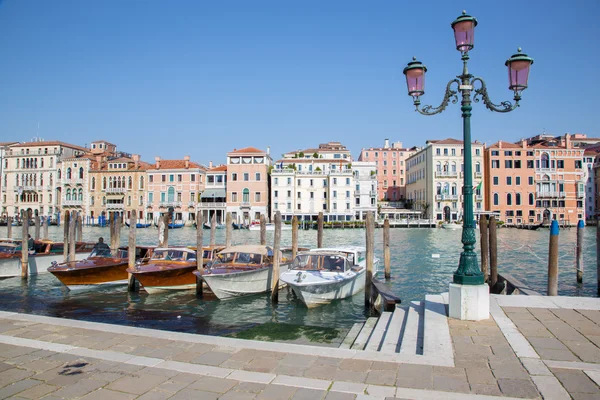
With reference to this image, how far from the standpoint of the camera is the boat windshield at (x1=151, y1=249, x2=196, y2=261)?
1584 cm

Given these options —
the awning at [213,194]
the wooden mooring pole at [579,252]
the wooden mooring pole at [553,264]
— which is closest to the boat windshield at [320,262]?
the wooden mooring pole at [553,264]

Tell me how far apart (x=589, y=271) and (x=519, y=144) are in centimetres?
5140

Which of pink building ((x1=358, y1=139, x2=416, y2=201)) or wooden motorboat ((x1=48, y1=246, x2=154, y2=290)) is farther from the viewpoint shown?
pink building ((x1=358, y1=139, x2=416, y2=201))

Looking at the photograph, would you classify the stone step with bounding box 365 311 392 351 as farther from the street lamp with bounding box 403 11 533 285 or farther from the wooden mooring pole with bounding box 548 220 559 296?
the wooden mooring pole with bounding box 548 220 559 296

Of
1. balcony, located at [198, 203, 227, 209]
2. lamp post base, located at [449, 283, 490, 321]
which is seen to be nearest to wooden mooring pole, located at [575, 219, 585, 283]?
lamp post base, located at [449, 283, 490, 321]

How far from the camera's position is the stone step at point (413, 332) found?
5751mm

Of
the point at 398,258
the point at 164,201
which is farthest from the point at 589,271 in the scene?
the point at 164,201

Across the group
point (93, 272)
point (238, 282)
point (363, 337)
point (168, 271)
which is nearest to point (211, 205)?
point (93, 272)

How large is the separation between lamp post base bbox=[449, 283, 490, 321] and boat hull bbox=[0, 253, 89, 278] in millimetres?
17883

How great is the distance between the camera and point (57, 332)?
22.0 ft

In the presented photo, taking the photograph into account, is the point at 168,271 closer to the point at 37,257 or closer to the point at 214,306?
the point at 214,306

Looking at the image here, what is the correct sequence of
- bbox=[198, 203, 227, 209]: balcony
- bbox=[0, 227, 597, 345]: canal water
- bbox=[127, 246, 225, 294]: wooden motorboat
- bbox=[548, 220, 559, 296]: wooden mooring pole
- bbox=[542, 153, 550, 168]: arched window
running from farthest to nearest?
bbox=[542, 153, 550, 168]: arched window → bbox=[198, 203, 227, 209]: balcony → bbox=[127, 246, 225, 294]: wooden motorboat → bbox=[548, 220, 559, 296]: wooden mooring pole → bbox=[0, 227, 597, 345]: canal water

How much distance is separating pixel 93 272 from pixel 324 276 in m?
8.63

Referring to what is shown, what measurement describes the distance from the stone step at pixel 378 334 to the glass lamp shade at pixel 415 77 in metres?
4.01
